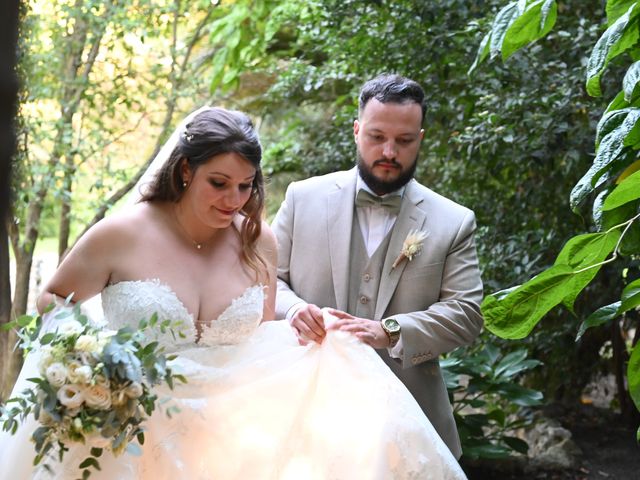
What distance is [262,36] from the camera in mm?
6203

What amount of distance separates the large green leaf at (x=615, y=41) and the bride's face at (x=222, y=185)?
1161mm

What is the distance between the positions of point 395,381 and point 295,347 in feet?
1.13

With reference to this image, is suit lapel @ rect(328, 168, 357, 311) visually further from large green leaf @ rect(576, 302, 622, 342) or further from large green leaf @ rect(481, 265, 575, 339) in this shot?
large green leaf @ rect(481, 265, 575, 339)

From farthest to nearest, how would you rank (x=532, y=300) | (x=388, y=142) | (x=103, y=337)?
(x=388, y=142)
(x=103, y=337)
(x=532, y=300)

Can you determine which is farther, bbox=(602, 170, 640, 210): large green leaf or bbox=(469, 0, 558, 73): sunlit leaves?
bbox=(469, 0, 558, 73): sunlit leaves

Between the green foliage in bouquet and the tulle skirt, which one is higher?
the tulle skirt

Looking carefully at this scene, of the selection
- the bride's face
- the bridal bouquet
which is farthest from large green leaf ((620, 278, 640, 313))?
the bride's face

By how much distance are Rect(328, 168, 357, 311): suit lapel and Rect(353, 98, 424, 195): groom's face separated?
115 mm

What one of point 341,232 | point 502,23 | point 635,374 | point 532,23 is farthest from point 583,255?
point 341,232

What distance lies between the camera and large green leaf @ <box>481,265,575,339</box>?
1559 mm

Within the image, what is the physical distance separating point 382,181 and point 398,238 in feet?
0.67

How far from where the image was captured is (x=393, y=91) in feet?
9.53

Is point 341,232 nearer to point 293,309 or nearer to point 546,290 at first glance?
point 293,309

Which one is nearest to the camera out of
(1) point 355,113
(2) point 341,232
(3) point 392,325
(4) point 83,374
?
(4) point 83,374
